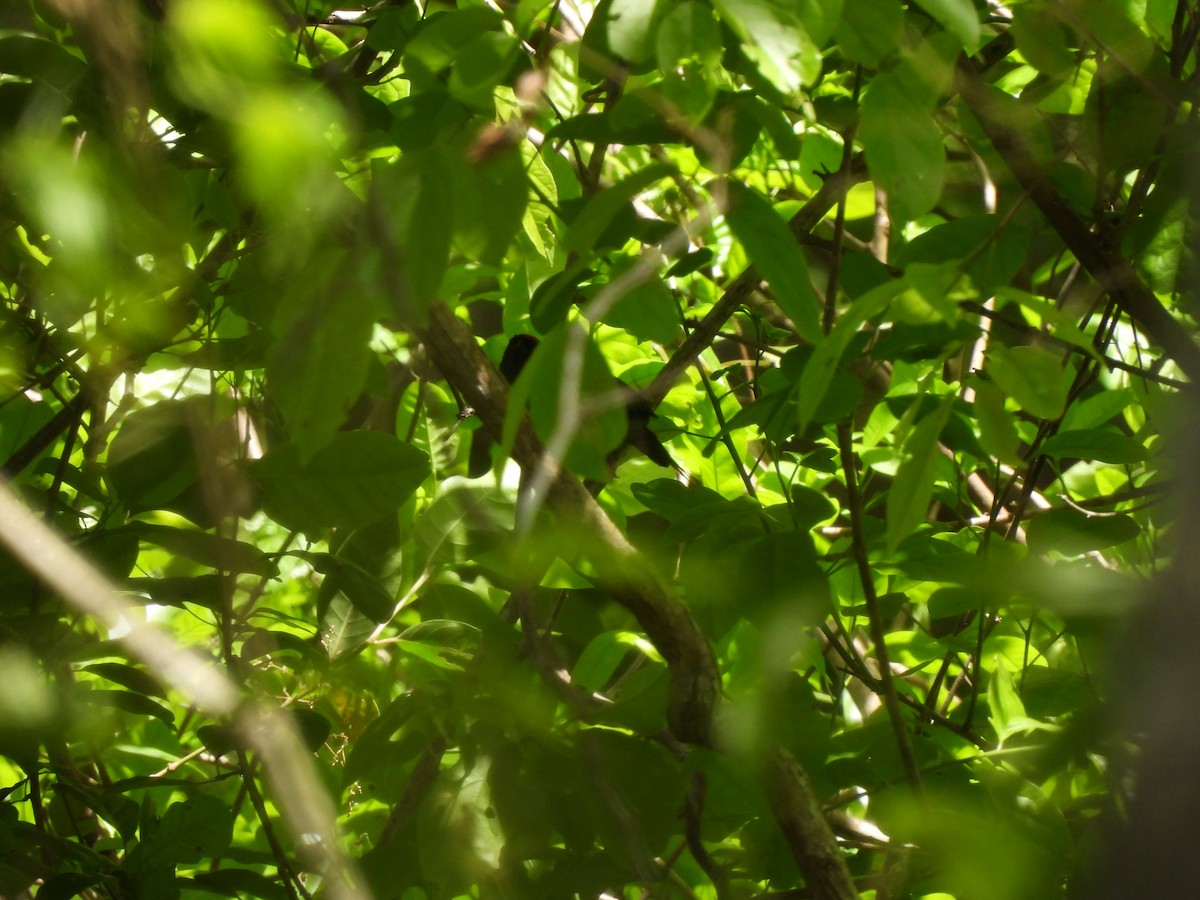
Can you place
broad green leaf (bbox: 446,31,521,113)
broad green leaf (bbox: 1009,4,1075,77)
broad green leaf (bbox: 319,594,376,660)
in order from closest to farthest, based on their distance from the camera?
broad green leaf (bbox: 446,31,521,113) → broad green leaf (bbox: 1009,4,1075,77) → broad green leaf (bbox: 319,594,376,660)

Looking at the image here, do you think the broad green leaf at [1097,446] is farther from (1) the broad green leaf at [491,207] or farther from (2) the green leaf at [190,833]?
(2) the green leaf at [190,833]

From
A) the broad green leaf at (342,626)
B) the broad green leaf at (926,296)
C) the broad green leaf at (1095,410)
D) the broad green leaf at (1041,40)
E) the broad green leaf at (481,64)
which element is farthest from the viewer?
the broad green leaf at (1095,410)

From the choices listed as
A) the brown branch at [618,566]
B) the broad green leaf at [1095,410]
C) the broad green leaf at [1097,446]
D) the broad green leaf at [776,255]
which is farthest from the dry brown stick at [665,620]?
the broad green leaf at [1095,410]

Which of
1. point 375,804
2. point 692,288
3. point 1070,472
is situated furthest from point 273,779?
point 1070,472

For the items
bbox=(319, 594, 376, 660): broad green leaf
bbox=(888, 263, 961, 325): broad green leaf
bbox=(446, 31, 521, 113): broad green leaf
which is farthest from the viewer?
bbox=(319, 594, 376, 660): broad green leaf

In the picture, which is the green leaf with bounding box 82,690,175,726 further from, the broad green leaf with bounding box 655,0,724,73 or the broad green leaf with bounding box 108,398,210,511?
the broad green leaf with bounding box 655,0,724,73

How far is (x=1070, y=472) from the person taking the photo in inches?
54.9

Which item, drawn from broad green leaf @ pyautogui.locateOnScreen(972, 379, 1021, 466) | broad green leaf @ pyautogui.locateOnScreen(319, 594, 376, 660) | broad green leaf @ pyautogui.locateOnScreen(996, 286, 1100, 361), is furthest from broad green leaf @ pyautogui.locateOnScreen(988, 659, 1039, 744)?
broad green leaf @ pyautogui.locateOnScreen(319, 594, 376, 660)

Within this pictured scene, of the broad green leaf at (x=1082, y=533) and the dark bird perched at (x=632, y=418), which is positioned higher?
the dark bird perched at (x=632, y=418)

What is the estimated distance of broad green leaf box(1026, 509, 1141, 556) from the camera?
757 mm

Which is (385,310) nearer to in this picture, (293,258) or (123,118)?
(293,258)

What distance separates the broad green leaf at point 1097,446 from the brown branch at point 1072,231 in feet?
0.27

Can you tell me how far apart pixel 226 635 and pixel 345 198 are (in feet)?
1.15

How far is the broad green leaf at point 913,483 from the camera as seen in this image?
1.72 ft
